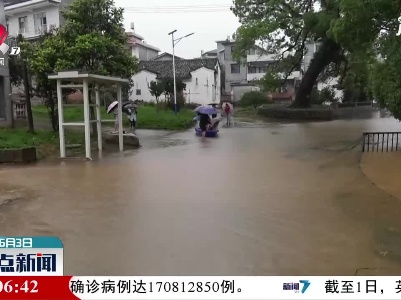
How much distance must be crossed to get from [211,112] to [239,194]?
999 centimetres

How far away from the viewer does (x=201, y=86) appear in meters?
37.7

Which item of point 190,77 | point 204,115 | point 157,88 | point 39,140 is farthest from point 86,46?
point 190,77

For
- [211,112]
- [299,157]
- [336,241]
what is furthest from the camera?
[211,112]

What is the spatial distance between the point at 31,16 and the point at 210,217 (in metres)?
25.1

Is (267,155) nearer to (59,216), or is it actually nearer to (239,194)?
(239,194)

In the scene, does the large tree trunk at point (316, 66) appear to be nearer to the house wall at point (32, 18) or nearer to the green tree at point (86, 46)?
the green tree at point (86, 46)

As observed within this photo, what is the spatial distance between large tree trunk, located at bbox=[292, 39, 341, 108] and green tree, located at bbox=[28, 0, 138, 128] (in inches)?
656

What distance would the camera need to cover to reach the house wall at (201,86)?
37344 millimetres

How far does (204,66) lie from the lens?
37281 millimetres

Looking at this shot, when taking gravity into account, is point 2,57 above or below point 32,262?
above

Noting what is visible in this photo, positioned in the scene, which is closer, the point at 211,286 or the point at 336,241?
the point at 211,286

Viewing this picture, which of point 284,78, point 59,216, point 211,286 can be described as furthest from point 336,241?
point 284,78

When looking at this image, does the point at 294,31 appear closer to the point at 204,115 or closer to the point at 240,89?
the point at 204,115
